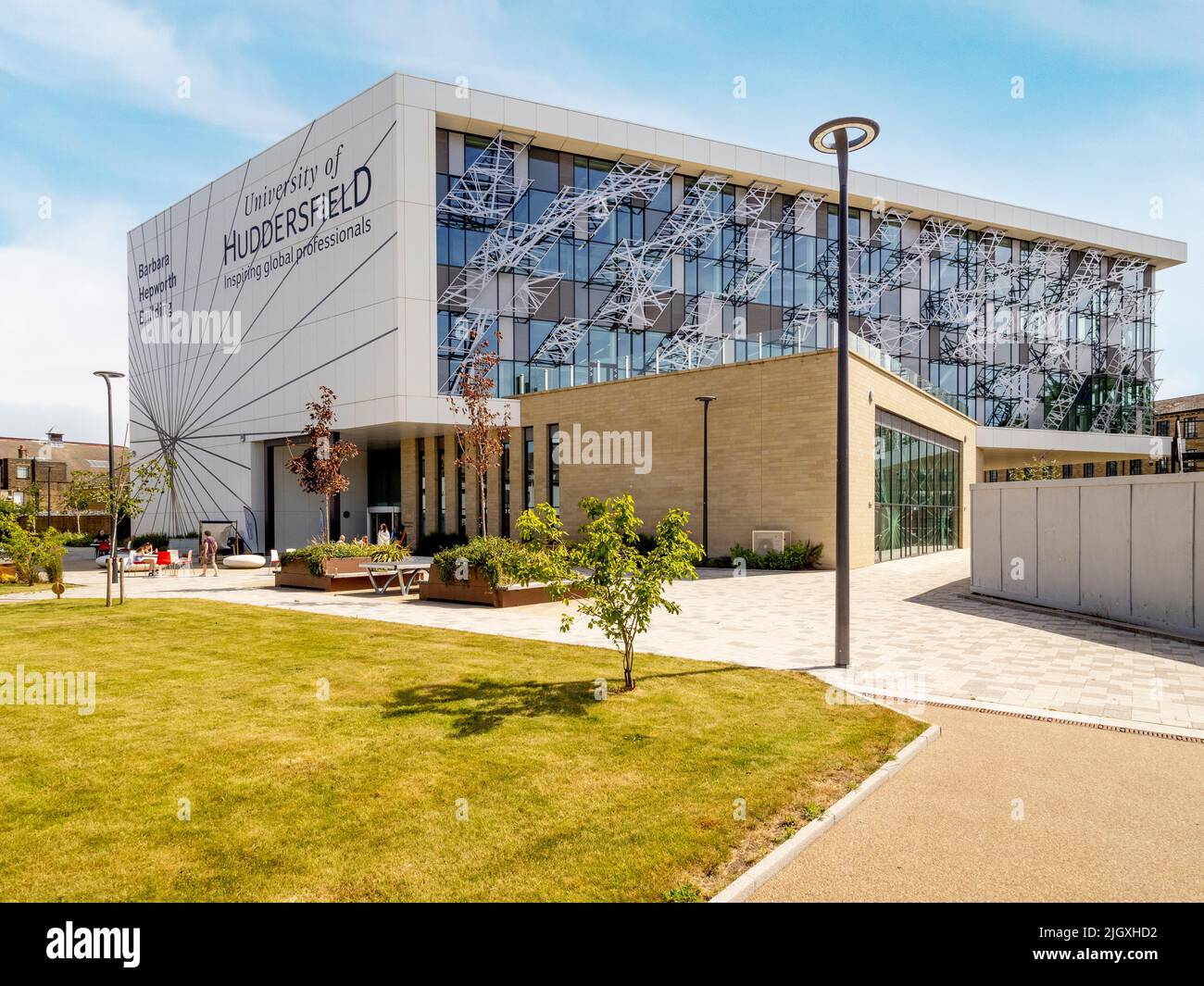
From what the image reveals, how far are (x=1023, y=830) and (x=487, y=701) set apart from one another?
4.83 meters

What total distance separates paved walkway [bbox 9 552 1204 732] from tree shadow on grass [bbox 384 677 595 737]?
9.38 feet

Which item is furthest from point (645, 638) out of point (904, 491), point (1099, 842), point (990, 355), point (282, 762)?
point (990, 355)

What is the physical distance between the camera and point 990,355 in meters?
50.7

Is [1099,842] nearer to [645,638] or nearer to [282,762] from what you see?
[282,762]

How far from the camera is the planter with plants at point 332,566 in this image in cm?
1991

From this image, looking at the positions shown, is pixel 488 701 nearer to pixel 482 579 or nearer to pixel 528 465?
pixel 482 579

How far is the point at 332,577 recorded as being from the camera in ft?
64.5

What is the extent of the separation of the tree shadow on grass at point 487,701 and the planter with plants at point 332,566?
12104mm

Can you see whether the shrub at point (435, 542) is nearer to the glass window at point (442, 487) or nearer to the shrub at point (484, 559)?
the glass window at point (442, 487)

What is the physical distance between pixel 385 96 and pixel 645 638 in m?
28.4

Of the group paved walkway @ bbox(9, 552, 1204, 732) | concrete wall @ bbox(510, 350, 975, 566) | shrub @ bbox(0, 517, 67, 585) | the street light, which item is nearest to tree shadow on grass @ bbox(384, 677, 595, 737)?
paved walkway @ bbox(9, 552, 1204, 732)

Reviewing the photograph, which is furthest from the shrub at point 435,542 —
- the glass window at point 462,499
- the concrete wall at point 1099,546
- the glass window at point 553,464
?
the concrete wall at point 1099,546

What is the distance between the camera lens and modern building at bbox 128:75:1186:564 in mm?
28031
